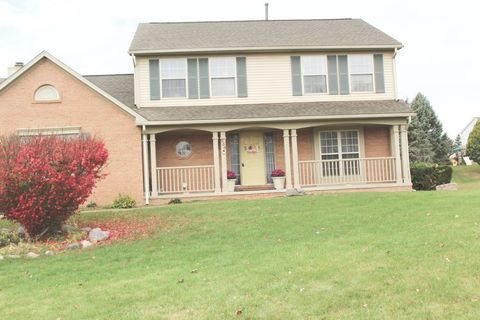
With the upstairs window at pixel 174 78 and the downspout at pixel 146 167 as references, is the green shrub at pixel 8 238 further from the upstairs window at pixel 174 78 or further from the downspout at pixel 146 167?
the upstairs window at pixel 174 78

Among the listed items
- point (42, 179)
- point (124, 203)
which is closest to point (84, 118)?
point (124, 203)

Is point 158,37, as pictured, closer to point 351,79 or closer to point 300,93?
point 300,93

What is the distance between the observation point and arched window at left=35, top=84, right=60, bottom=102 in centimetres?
1656

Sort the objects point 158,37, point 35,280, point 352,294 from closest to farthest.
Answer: point 352,294 < point 35,280 < point 158,37

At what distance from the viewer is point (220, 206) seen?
43.2ft

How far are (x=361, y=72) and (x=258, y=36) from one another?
14.9ft

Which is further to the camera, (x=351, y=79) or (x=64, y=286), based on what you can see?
(x=351, y=79)

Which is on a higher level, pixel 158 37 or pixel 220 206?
pixel 158 37

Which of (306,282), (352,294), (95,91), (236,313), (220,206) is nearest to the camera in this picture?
(236,313)

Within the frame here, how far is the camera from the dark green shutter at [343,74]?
62.0 ft

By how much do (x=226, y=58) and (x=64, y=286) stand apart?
529 inches

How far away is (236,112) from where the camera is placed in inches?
695

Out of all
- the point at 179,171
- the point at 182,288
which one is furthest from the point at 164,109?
the point at 182,288

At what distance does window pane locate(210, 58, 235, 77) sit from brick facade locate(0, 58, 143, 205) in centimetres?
393
